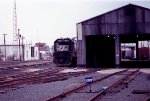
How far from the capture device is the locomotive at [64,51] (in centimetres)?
4431

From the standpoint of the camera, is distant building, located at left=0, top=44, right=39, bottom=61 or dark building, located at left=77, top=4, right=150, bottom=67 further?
distant building, located at left=0, top=44, right=39, bottom=61

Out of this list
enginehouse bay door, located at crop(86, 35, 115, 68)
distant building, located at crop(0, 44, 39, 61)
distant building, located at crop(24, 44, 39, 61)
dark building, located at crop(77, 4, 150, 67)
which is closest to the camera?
dark building, located at crop(77, 4, 150, 67)

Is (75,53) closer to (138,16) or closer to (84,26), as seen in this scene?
(84,26)

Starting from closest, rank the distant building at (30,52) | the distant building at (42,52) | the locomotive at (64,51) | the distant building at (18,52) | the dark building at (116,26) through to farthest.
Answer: the dark building at (116,26) → the locomotive at (64,51) → the distant building at (18,52) → the distant building at (30,52) → the distant building at (42,52)

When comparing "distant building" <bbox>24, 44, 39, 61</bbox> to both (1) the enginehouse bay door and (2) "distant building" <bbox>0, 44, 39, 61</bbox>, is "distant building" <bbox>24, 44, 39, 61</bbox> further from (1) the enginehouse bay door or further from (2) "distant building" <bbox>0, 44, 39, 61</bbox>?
(1) the enginehouse bay door

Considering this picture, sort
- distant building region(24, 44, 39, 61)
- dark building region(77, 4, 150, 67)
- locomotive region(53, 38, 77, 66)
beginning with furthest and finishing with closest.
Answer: distant building region(24, 44, 39, 61)
locomotive region(53, 38, 77, 66)
dark building region(77, 4, 150, 67)

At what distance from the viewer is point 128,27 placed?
40594 mm

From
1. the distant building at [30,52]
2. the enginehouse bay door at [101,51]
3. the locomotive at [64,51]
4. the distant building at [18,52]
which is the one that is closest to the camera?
the locomotive at [64,51]

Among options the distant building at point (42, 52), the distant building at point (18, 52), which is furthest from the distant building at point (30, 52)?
the distant building at point (42, 52)

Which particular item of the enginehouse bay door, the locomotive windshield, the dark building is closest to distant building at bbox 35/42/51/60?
the enginehouse bay door

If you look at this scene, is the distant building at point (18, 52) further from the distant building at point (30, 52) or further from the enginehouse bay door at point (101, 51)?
the enginehouse bay door at point (101, 51)

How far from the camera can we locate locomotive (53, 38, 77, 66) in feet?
145

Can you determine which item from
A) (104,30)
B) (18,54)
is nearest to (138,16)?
(104,30)

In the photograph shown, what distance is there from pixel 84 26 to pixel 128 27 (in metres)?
5.44
